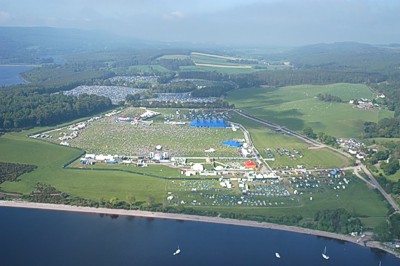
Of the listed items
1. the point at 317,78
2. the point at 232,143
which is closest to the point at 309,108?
the point at 232,143

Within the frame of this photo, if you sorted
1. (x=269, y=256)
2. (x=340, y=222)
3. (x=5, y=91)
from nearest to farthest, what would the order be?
(x=269, y=256) < (x=340, y=222) < (x=5, y=91)

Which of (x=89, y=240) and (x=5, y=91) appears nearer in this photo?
(x=89, y=240)

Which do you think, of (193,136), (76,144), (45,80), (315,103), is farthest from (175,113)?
(45,80)

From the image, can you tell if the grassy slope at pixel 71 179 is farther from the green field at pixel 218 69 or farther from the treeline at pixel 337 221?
the green field at pixel 218 69

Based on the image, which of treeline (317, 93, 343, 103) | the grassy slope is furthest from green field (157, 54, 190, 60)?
the grassy slope

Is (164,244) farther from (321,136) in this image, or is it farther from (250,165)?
(321,136)

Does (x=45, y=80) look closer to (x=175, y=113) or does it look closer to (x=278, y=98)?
(x=175, y=113)

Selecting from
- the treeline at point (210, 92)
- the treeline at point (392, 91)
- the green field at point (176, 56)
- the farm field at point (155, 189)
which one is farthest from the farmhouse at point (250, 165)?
the green field at point (176, 56)
